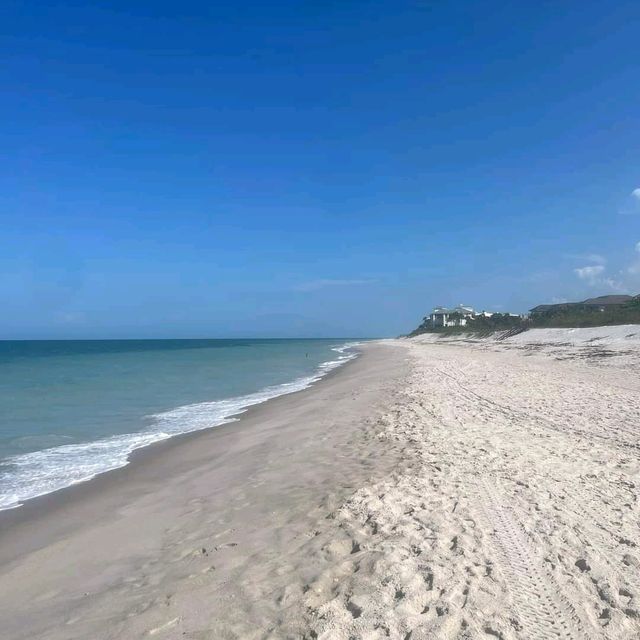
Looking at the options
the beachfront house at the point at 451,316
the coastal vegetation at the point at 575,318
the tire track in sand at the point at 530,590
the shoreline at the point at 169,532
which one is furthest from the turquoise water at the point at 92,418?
the beachfront house at the point at 451,316

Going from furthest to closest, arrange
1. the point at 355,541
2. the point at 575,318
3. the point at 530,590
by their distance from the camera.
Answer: the point at 575,318 → the point at 355,541 → the point at 530,590

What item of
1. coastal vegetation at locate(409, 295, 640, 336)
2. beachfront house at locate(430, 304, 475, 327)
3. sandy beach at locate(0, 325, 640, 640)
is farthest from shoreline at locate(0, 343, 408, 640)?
beachfront house at locate(430, 304, 475, 327)

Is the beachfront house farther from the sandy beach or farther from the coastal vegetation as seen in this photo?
the sandy beach

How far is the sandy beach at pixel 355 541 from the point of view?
3674mm

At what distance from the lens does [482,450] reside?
793 centimetres

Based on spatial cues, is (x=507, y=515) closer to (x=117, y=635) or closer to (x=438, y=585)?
(x=438, y=585)

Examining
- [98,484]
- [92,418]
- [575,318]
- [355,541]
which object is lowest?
[98,484]

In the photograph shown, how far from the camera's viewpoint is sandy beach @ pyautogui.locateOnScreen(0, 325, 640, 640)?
3.67 m

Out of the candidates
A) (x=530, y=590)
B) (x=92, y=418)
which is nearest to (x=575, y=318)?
(x=92, y=418)

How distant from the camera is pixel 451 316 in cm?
13000

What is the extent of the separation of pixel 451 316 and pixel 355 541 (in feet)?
426

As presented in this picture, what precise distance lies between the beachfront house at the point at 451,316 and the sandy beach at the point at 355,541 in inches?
3838

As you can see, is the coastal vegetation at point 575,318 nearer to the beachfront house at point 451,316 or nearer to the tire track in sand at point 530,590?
the beachfront house at point 451,316

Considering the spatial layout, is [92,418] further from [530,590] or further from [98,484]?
[530,590]
